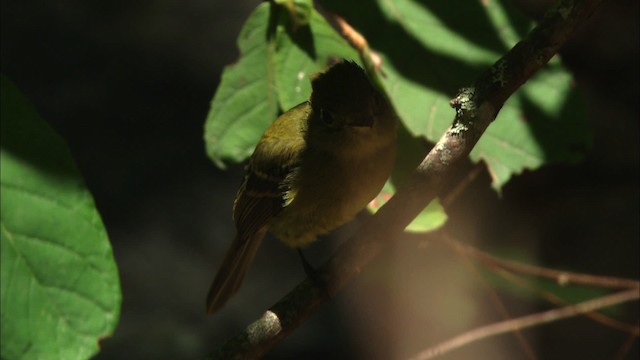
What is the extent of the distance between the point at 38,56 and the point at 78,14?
0.23m

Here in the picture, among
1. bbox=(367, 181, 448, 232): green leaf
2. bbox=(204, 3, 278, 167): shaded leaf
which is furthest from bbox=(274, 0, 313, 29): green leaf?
bbox=(367, 181, 448, 232): green leaf

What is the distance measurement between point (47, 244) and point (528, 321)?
216cm

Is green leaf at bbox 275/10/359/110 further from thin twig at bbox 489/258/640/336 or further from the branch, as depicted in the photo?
thin twig at bbox 489/258/640/336

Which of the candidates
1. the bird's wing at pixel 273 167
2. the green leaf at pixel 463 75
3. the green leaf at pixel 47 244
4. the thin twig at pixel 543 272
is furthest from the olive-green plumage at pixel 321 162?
the thin twig at pixel 543 272

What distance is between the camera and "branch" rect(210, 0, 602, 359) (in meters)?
1.65

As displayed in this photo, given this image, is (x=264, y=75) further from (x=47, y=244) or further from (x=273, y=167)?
(x=47, y=244)

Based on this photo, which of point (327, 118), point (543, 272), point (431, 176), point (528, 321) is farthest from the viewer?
point (528, 321)

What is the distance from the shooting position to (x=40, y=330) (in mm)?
1751

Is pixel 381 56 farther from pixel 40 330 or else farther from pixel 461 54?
pixel 40 330

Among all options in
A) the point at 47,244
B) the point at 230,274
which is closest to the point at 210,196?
the point at 230,274

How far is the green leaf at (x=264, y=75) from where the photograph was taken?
2.04 meters

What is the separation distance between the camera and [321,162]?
227 centimetres

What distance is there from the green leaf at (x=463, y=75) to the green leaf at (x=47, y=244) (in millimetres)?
685

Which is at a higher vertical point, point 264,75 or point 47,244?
point 47,244
